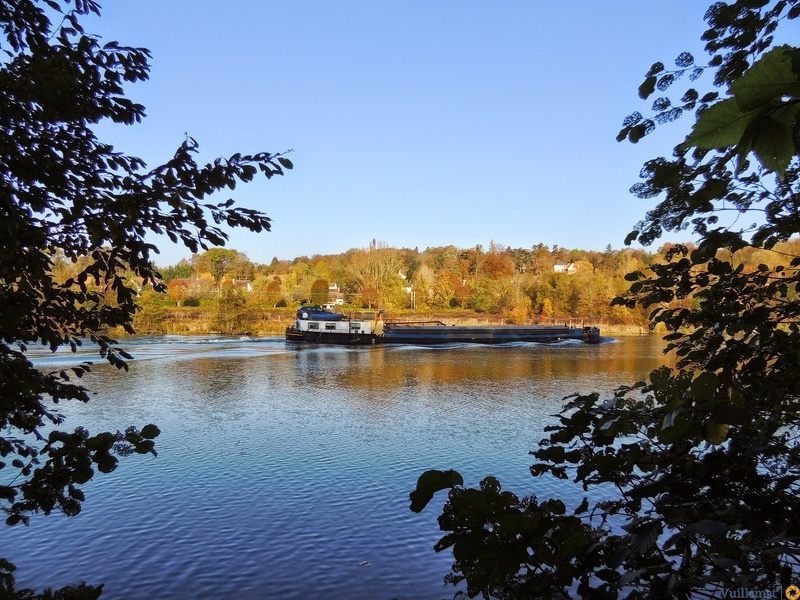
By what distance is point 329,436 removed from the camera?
13.7 m

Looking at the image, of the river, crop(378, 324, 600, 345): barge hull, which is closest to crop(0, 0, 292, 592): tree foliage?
the river

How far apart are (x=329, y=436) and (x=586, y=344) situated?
3471 centimetres

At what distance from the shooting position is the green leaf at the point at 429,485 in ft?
3.91

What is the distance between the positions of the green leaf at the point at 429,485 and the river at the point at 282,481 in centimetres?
593

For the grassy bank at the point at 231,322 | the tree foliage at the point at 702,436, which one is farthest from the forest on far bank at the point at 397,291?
the tree foliage at the point at 702,436

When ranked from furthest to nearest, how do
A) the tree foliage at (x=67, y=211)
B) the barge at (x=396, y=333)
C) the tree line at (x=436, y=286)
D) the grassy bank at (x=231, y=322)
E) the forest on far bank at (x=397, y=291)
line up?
the tree line at (x=436, y=286), the forest on far bank at (x=397, y=291), the grassy bank at (x=231, y=322), the barge at (x=396, y=333), the tree foliage at (x=67, y=211)

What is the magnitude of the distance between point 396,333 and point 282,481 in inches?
1371

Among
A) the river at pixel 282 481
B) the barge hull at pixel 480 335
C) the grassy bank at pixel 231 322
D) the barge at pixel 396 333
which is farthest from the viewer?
the grassy bank at pixel 231 322

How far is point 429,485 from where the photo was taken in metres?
1.20

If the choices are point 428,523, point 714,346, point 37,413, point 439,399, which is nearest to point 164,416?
point 439,399

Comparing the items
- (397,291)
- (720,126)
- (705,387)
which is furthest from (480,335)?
(720,126)

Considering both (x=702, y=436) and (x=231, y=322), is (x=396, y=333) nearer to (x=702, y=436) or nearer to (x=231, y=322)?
(x=231, y=322)

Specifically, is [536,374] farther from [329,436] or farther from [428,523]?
[428,523]

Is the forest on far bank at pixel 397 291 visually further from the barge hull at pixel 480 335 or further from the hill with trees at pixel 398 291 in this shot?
the barge hull at pixel 480 335
